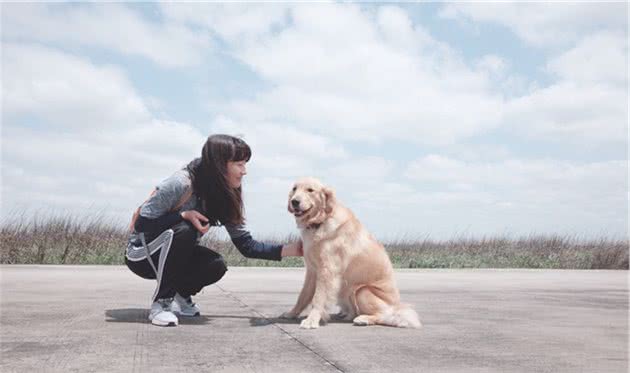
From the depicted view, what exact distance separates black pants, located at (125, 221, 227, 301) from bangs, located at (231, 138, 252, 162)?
2.01 feet

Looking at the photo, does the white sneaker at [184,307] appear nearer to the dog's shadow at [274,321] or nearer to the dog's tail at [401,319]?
the dog's shadow at [274,321]

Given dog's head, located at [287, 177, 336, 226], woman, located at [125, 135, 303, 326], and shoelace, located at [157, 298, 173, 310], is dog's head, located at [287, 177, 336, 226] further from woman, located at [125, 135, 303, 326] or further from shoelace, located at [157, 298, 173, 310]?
shoelace, located at [157, 298, 173, 310]

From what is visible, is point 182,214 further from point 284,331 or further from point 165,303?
point 284,331

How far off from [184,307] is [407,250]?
12.9 metres

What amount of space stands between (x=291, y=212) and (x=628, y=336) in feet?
8.45

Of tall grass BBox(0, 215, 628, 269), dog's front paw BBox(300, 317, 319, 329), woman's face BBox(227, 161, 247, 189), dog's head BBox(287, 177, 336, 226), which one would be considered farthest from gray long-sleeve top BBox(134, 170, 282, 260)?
tall grass BBox(0, 215, 628, 269)

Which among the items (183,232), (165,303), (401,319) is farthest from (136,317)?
(401,319)

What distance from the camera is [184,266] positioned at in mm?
4996

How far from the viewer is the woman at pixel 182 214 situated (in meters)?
4.67

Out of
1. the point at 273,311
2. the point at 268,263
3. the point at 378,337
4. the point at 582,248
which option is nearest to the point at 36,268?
the point at 268,263

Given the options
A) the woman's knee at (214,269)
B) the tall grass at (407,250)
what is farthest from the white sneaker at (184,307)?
the tall grass at (407,250)

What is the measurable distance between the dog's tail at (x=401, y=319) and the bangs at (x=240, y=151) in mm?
1577

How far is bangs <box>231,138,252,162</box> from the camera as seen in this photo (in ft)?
15.4

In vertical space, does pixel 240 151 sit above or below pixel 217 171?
above
